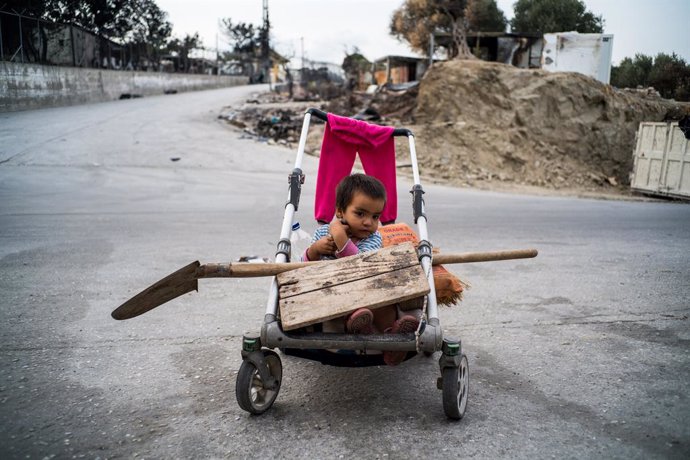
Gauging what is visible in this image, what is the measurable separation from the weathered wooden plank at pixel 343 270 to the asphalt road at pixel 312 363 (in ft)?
1.94

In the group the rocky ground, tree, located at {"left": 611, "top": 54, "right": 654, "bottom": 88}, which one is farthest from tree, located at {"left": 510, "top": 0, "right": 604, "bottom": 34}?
the rocky ground

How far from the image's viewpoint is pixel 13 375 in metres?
2.76

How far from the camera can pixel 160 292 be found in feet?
7.95

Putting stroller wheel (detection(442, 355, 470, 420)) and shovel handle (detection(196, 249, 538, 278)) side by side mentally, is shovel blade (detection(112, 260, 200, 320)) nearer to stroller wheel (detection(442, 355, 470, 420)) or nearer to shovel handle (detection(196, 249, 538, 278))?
shovel handle (detection(196, 249, 538, 278))

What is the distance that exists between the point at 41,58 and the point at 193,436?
1962 centimetres

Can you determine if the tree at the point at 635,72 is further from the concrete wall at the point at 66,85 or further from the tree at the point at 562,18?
the concrete wall at the point at 66,85

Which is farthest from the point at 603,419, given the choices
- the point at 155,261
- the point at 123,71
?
the point at 123,71

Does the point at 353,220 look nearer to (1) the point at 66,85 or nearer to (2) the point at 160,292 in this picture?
(2) the point at 160,292

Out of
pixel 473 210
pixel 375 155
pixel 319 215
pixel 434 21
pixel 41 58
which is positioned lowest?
pixel 473 210

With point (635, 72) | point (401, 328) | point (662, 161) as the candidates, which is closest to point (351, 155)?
point (401, 328)

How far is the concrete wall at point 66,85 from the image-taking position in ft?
51.4

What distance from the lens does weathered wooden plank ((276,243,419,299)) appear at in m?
2.45

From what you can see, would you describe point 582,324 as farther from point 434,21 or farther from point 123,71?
point 434,21

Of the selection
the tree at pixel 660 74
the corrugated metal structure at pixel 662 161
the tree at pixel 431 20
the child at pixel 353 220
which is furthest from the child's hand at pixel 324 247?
the tree at pixel 431 20
